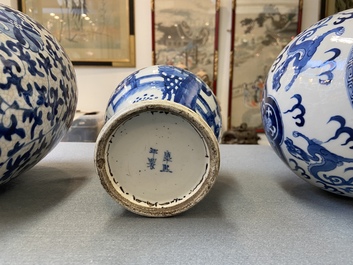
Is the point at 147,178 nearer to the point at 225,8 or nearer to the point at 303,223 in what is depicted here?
the point at 303,223

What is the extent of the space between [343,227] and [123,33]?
1445 mm

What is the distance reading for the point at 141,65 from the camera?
1.70 metres

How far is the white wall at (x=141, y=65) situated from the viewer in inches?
64.1

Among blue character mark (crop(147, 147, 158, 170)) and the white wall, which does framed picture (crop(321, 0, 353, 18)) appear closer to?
the white wall

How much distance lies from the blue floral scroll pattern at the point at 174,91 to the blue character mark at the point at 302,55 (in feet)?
0.34

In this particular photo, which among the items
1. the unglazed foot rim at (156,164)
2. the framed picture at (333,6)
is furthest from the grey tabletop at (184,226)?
the framed picture at (333,6)

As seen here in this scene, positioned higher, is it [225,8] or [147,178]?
[225,8]

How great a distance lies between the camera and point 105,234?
402 mm

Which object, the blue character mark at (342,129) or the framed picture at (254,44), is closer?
the blue character mark at (342,129)

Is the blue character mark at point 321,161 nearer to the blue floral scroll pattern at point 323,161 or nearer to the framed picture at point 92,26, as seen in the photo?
the blue floral scroll pattern at point 323,161

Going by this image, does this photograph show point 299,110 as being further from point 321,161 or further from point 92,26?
point 92,26

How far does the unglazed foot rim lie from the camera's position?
42cm

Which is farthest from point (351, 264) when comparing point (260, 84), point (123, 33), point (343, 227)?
point (123, 33)

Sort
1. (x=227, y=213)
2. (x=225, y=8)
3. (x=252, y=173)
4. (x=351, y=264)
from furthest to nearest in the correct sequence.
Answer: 1. (x=225, y=8)
2. (x=252, y=173)
3. (x=227, y=213)
4. (x=351, y=264)
